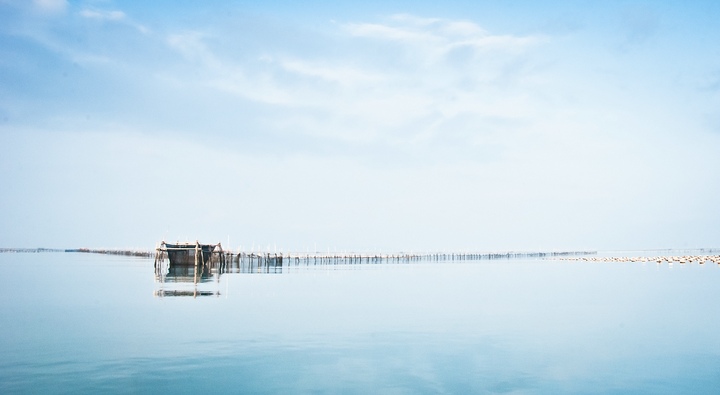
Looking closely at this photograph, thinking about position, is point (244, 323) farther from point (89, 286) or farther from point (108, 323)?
point (89, 286)

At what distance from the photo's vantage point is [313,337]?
2323 centimetres

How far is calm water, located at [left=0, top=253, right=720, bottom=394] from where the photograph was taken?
1606 cm

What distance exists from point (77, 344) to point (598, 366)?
1755 centimetres

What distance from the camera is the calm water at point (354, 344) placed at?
16.1 metres

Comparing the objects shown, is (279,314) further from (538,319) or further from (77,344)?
(538,319)

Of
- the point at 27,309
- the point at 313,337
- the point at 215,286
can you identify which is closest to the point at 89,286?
the point at 215,286

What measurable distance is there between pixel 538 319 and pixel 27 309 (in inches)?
1019

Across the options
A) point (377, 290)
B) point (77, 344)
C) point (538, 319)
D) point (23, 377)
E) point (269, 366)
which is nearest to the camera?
point (23, 377)

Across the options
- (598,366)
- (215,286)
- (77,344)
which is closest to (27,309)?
(77,344)

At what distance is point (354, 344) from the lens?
21.7 m

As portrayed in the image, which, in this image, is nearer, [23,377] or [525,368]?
[23,377]

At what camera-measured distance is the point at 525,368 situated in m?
18.0

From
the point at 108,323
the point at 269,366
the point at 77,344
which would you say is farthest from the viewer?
the point at 108,323

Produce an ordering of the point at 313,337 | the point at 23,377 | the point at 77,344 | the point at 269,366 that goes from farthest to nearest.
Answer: the point at 313,337
the point at 77,344
the point at 269,366
the point at 23,377
